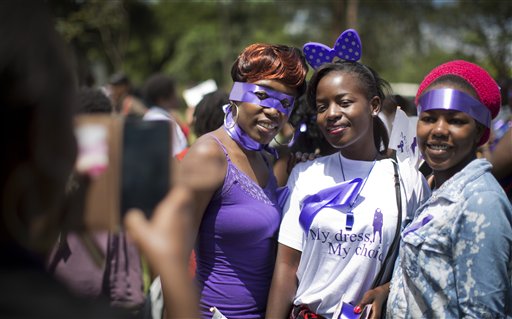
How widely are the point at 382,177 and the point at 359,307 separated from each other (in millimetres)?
612

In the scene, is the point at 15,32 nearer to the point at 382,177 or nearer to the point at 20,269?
the point at 20,269

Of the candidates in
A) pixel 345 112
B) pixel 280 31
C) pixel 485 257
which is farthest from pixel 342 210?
pixel 280 31

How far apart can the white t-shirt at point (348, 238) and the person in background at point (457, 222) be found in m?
0.17

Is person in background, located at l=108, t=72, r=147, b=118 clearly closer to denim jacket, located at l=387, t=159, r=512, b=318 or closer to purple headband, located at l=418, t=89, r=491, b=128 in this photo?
purple headband, located at l=418, t=89, r=491, b=128

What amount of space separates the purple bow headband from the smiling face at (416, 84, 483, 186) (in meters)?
0.57

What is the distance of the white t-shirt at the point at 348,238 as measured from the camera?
8.83 ft

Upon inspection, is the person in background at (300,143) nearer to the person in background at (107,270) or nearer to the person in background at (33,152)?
the person in background at (107,270)

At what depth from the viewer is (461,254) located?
7.46ft

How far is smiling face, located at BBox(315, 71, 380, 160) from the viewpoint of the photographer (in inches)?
115

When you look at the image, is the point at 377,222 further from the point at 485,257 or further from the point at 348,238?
the point at 485,257

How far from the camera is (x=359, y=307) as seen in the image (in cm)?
266

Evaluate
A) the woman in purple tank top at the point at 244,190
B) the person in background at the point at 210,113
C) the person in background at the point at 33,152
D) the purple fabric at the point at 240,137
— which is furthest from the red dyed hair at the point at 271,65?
the person in background at the point at 33,152

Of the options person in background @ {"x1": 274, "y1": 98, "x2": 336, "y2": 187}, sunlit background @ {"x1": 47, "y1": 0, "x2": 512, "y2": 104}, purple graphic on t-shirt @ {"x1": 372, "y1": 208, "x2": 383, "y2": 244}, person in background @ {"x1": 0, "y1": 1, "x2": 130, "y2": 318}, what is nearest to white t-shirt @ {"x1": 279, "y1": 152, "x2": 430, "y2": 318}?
purple graphic on t-shirt @ {"x1": 372, "y1": 208, "x2": 383, "y2": 244}

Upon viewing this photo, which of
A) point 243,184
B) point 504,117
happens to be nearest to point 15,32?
point 243,184
